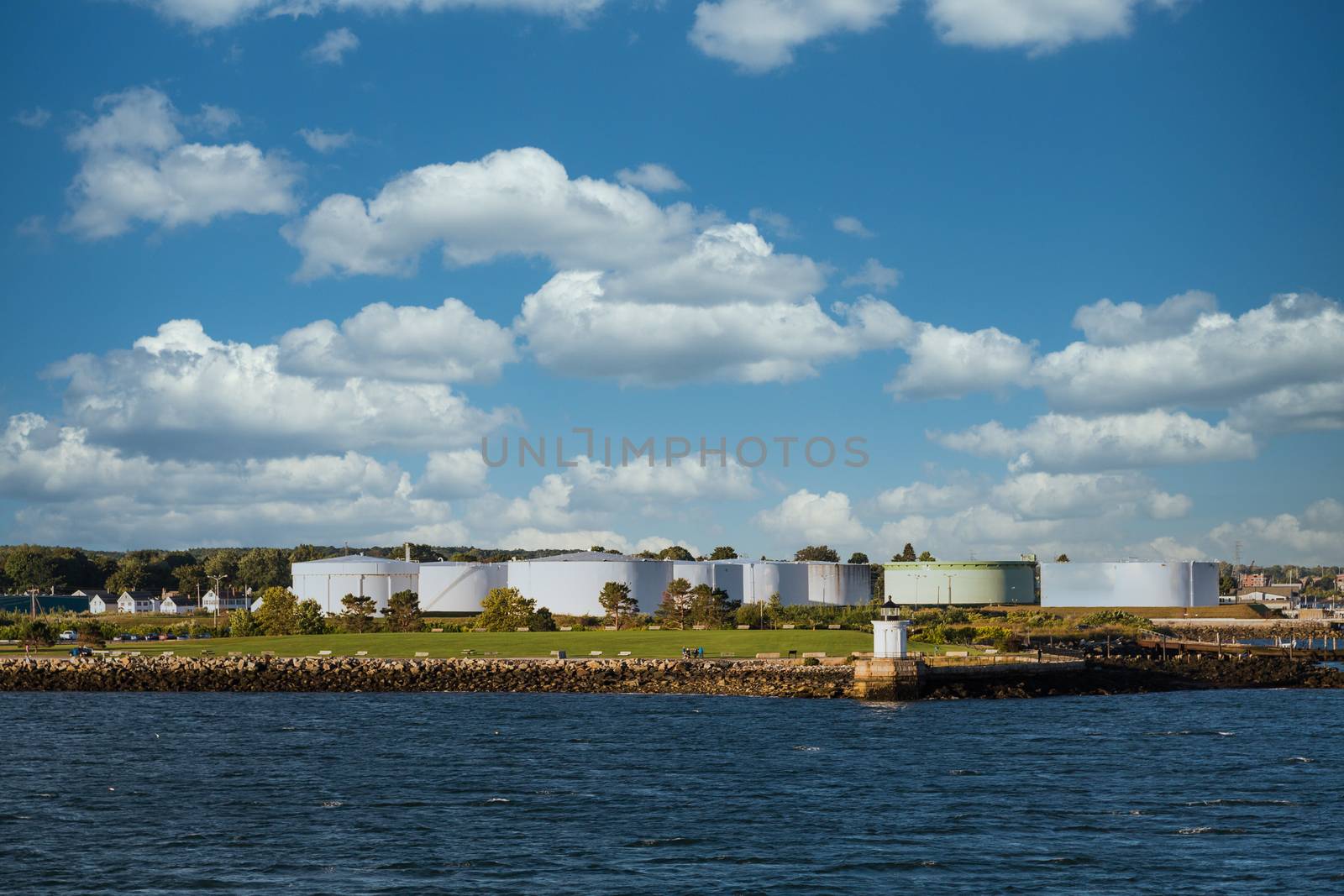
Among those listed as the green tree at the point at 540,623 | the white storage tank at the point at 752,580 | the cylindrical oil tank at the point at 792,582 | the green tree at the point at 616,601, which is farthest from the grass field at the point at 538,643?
the cylindrical oil tank at the point at 792,582

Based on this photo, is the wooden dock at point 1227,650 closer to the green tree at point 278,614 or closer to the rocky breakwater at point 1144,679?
the rocky breakwater at point 1144,679

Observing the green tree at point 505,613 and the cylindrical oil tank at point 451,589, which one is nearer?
the green tree at point 505,613

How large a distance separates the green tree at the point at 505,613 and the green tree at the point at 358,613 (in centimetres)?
1175

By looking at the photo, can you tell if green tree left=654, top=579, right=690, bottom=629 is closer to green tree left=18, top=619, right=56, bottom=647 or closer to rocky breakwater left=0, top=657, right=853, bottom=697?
rocky breakwater left=0, top=657, right=853, bottom=697

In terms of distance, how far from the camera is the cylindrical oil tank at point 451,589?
172m

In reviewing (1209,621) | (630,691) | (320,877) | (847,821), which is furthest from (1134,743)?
(1209,621)

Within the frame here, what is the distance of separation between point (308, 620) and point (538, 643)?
116 feet

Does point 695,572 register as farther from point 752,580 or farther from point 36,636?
point 36,636

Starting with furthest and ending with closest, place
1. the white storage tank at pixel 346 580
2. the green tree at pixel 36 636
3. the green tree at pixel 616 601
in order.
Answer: the white storage tank at pixel 346 580 < the green tree at pixel 616 601 < the green tree at pixel 36 636

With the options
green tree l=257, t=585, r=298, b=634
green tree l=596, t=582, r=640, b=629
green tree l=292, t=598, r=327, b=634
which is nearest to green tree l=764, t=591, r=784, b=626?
green tree l=596, t=582, r=640, b=629

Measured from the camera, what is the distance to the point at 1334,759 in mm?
55750

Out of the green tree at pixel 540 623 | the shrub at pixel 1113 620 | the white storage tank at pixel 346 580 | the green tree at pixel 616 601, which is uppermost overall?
the white storage tank at pixel 346 580

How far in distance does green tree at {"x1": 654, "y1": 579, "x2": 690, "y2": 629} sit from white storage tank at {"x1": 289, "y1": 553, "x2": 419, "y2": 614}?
38.7 m

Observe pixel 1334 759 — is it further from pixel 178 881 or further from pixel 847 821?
pixel 178 881
